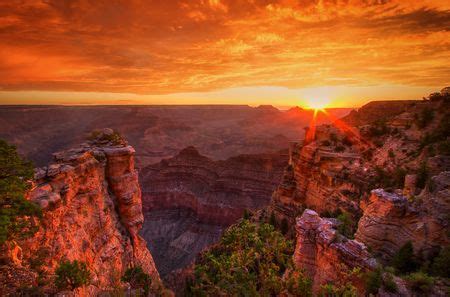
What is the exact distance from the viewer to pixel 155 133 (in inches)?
5187

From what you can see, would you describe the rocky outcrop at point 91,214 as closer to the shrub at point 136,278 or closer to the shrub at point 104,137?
the shrub at point 104,137

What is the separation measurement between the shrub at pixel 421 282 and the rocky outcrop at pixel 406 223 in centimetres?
315

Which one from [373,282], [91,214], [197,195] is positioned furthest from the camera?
[197,195]

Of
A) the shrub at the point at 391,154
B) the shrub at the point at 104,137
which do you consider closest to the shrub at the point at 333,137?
the shrub at the point at 391,154

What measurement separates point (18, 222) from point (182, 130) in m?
136

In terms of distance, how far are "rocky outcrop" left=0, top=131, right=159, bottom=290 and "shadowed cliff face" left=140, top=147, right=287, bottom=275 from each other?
26.5 metres

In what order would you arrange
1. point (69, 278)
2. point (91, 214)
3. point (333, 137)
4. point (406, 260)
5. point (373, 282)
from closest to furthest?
point (373, 282), point (69, 278), point (406, 260), point (91, 214), point (333, 137)

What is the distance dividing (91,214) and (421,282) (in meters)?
18.8

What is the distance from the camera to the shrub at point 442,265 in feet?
37.5

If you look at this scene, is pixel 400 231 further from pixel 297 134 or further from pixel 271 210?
pixel 297 134

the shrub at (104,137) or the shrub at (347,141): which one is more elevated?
the shrub at (104,137)

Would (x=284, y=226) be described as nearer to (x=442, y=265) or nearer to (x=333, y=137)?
(x=333, y=137)

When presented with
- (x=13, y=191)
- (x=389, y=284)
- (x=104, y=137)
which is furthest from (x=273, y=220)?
(x=13, y=191)

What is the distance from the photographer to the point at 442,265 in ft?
38.2
